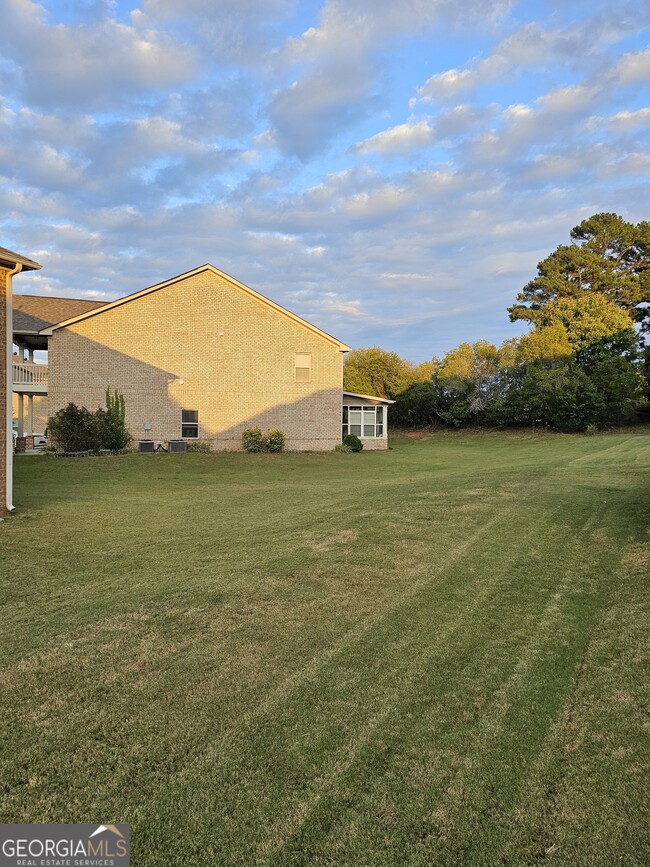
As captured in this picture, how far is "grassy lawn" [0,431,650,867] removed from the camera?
2.58 m

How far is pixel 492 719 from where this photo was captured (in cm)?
343

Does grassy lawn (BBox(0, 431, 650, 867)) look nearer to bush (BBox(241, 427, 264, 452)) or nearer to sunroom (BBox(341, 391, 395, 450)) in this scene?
bush (BBox(241, 427, 264, 452))

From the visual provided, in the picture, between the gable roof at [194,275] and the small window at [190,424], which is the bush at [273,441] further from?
the gable roof at [194,275]

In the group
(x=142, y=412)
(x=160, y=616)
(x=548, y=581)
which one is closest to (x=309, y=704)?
(x=160, y=616)

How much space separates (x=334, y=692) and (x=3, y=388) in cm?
882

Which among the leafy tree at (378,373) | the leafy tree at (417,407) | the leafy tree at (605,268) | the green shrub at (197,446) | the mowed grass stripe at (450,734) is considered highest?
the leafy tree at (605,268)

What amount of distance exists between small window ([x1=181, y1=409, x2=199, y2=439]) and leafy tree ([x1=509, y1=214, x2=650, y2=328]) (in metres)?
33.8

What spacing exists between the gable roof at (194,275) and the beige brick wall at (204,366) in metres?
0.17

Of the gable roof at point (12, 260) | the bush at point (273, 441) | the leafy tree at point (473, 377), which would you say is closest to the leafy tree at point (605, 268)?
the leafy tree at point (473, 377)

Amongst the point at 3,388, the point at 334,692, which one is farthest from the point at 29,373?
the point at 334,692

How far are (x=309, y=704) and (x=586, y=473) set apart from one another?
14.4 meters

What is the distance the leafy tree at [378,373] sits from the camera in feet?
157

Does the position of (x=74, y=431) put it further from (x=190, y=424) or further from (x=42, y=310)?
(x=42, y=310)

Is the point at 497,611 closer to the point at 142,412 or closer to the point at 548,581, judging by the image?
the point at 548,581
